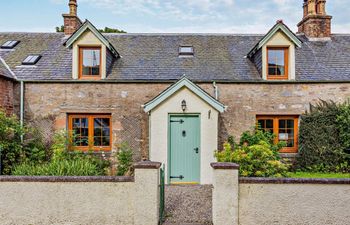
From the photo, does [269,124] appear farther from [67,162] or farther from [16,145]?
[16,145]

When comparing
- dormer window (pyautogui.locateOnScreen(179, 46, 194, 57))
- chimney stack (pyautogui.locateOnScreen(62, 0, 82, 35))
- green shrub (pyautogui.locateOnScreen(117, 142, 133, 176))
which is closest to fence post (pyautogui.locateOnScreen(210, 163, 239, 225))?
green shrub (pyautogui.locateOnScreen(117, 142, 133, 176))

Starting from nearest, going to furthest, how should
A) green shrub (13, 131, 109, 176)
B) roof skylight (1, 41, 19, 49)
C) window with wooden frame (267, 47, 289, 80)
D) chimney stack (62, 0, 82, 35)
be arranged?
1. green shrub (13, 131, 109, 176)
2. window with wooden frame (267, 47, 289, 80)
3. roof skylight (1, 41, 19, 49)
4. chimney stack (62, 0, 82, 35)

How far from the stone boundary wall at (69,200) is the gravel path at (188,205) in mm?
856

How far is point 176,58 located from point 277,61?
4.74 meters

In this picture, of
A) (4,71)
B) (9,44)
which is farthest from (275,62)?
(9,44)

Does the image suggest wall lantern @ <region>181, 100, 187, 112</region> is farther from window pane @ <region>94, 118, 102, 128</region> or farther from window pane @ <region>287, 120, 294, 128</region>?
window pane @ <region>287, 120, 294, 128</region>

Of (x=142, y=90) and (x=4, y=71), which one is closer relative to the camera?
(x=4, y=71)

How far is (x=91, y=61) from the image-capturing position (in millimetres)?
12469

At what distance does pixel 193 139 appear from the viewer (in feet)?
35.6

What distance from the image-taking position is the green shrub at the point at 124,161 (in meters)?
11.4

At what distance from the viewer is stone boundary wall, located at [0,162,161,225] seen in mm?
6234

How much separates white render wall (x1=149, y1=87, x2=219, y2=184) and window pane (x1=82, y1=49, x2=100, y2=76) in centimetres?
382

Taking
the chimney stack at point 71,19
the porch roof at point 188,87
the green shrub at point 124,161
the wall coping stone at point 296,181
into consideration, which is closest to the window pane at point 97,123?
the green shrub at point 124,161

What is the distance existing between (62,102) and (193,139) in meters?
6.12
